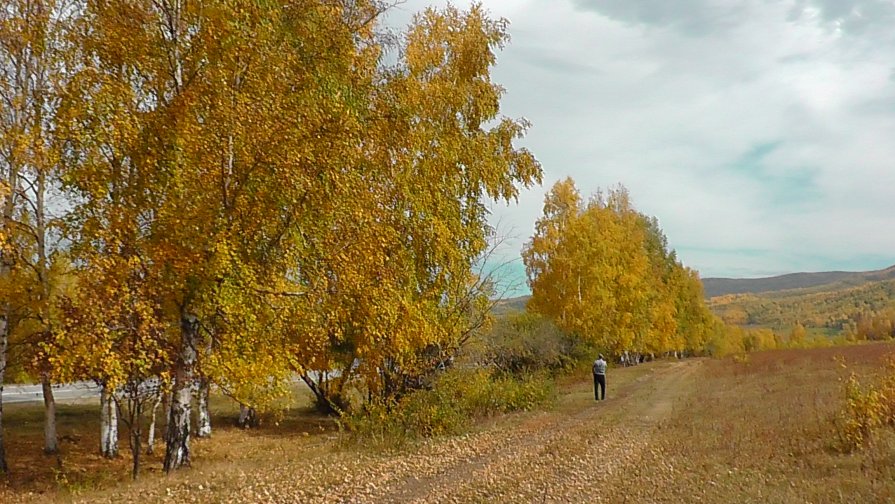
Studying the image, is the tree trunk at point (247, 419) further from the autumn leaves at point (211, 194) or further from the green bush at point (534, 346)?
the green bush at point (534, 346)

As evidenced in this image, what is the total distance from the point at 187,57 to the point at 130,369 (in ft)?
19.2

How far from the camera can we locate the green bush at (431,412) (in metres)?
14.9

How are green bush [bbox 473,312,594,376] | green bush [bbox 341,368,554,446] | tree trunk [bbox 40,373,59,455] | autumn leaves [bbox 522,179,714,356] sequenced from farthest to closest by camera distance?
autumn leaves [bbox 522,179,714,356] < green bush [bbox 473,312,594,376] < tree trunk [bbox 40,373,59,455] < green bush [bbox 341,368,554,446]

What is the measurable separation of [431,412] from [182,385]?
6239mm

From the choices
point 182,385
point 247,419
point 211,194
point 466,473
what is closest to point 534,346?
point 247,419

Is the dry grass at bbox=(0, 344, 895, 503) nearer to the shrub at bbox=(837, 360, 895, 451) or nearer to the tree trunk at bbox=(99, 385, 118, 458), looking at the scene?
the shrub at bbox=(837, 360, 895, 451)

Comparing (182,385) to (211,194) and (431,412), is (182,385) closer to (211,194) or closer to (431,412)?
(211,194)

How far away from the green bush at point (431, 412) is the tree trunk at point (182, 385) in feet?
14.2

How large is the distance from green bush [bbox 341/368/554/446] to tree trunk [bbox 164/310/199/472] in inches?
170

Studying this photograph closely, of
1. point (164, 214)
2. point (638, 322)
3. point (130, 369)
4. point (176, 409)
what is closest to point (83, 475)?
point (176, 409)

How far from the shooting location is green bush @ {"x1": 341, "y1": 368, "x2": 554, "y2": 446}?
1489cm

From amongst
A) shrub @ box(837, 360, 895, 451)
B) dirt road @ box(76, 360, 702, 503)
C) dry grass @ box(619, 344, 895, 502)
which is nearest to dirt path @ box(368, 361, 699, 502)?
dirt road @ box(76, 360, 702, 503)

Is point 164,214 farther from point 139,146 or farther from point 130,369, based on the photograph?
point 130,369

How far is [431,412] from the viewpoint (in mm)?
15266
